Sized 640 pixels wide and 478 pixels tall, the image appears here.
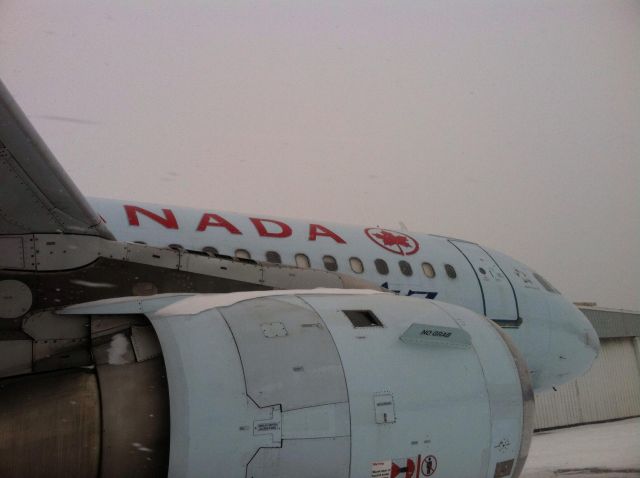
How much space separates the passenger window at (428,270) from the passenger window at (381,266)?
69cm

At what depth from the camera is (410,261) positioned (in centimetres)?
968

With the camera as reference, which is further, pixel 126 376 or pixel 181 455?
pixel 126 376

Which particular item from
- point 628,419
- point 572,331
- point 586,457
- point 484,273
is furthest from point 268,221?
point 628,419

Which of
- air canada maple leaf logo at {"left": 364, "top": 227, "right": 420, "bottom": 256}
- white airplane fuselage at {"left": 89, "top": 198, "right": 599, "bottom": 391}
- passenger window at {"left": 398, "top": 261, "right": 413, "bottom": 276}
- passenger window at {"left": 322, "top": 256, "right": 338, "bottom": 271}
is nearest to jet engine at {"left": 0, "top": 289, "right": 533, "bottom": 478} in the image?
white airplane fuselage at {"left": 89, "top": 198, "right": 599, "bottom": 391}

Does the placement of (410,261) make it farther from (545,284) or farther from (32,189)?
(32,189)

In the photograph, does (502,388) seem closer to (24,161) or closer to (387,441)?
(387,441)

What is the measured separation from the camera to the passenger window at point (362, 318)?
407cm

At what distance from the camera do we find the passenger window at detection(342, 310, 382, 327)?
4.07 metres

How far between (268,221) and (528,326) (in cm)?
398

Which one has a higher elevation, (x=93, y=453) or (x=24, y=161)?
(x=24, y=161)

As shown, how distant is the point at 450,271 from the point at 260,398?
685cm

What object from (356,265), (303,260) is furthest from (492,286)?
(303,260)

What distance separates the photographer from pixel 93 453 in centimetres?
340

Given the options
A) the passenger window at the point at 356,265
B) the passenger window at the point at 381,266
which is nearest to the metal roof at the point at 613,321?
the passenger window at the point at 381,266
